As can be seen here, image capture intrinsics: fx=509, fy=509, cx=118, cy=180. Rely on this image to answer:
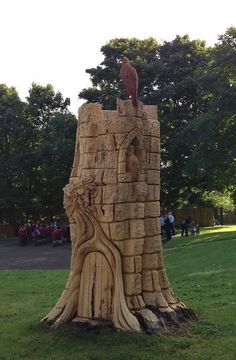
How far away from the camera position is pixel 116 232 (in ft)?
25.8

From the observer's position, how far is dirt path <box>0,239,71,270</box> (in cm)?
1952

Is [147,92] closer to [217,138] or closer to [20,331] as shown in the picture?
[217,138]

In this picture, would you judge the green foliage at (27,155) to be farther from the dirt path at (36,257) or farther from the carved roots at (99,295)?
the carved roots at (99,295)

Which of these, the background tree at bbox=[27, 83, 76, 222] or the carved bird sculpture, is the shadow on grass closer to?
the background tree at bbox=[27, 83, 76, 222]

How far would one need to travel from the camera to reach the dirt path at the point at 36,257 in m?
19.5

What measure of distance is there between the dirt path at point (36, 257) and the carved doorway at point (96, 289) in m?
10.7

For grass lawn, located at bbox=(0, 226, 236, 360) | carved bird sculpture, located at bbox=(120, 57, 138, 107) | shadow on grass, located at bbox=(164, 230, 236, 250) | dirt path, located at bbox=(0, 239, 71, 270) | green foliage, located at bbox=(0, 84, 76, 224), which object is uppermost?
green foliage, located at bbox=(0, 84, 76, 224)

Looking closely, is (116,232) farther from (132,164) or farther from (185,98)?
(185,98)

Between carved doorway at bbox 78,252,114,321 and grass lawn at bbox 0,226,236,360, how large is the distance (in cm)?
Result: 35

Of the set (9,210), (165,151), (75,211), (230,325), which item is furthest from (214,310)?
(9,210)

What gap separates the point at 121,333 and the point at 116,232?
149 cm

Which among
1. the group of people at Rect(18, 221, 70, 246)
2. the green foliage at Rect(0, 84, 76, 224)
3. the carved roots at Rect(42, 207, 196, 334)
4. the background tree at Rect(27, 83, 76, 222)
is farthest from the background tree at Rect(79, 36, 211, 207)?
the carved roots at Rect(42, 207, 196, 334)

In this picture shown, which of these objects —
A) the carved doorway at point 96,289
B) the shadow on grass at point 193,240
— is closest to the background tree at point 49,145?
the shadow on grass at point 193,240


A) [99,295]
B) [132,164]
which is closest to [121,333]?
[99,295]
